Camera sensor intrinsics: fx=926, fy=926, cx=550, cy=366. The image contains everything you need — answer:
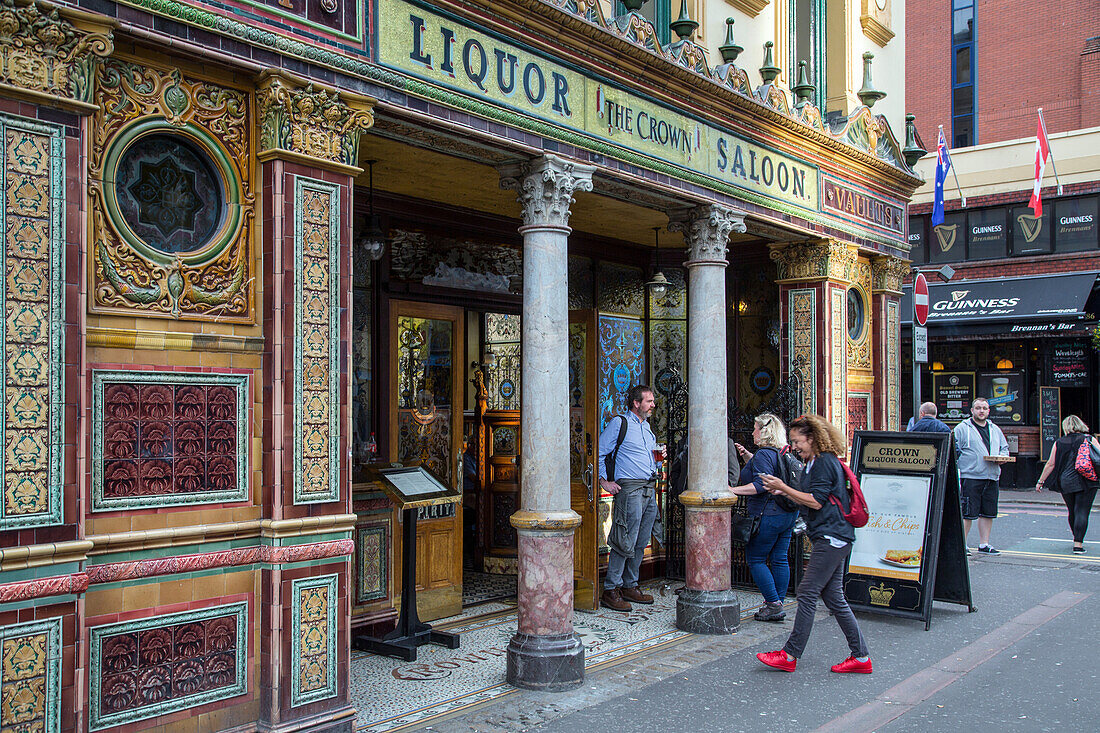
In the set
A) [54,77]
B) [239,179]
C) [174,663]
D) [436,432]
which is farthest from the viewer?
[436,432]

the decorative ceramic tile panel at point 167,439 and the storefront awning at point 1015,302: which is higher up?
the storefront awning at point 1015,302

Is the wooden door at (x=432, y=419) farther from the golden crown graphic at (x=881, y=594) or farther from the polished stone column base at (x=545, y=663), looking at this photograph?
the golden crown graphic at (x=881, y=594)

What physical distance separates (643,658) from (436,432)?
273 cm

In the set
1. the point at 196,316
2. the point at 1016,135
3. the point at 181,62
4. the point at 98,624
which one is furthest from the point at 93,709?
the point at 1016,135

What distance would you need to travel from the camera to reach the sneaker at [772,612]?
802cm

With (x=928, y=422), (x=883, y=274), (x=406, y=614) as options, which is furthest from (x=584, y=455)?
(x=883, y=274)

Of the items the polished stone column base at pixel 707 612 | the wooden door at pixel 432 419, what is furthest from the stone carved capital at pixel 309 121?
the polished stone column base at pixel 707 612

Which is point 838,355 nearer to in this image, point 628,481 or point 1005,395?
point 628,481

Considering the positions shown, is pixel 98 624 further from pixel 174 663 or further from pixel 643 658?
pixel 643 658

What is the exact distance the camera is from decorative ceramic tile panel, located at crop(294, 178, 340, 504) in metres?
4.88

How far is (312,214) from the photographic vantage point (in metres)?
4.96

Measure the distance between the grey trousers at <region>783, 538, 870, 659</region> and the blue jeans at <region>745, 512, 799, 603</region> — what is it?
1.53 metres

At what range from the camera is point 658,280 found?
32.9 ft

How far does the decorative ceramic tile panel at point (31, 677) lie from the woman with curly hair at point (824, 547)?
4.46m
